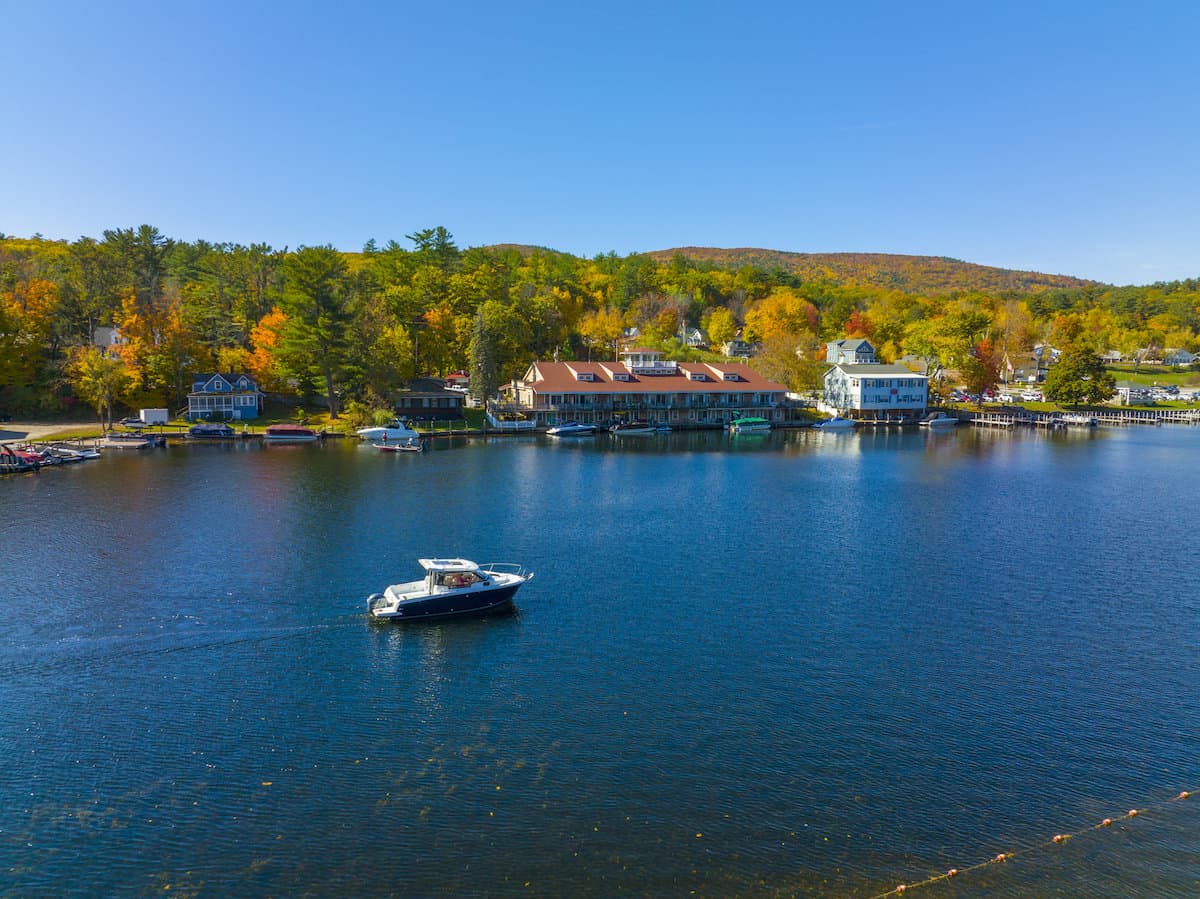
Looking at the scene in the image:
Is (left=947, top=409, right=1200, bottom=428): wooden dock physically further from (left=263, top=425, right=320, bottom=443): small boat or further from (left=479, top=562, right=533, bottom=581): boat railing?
(left=479, top=562, right=533, bottom=581): boat railing

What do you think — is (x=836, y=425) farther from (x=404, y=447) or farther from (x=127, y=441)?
(x=127, y=441)

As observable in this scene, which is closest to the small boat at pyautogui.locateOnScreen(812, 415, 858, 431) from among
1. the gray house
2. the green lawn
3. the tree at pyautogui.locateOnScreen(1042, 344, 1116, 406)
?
the gray house

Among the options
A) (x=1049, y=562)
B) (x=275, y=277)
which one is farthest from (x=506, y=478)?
(x=275, y=277)

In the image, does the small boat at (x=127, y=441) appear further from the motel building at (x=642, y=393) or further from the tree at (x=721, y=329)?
the tree at (x=721, y=329)

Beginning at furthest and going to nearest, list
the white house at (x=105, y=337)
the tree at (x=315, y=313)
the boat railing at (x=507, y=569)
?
the white house at (x=105, y=337) → the tree at (x=315, y=313) → the boat railing at (x=507, y=569)

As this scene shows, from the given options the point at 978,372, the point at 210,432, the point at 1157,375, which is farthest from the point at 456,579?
the point at 1157,375

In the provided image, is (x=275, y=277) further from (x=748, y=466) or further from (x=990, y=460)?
(x=990, y=460)

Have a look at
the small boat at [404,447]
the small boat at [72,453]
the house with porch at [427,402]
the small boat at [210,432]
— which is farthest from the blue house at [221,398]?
the small boat at [404,447]
